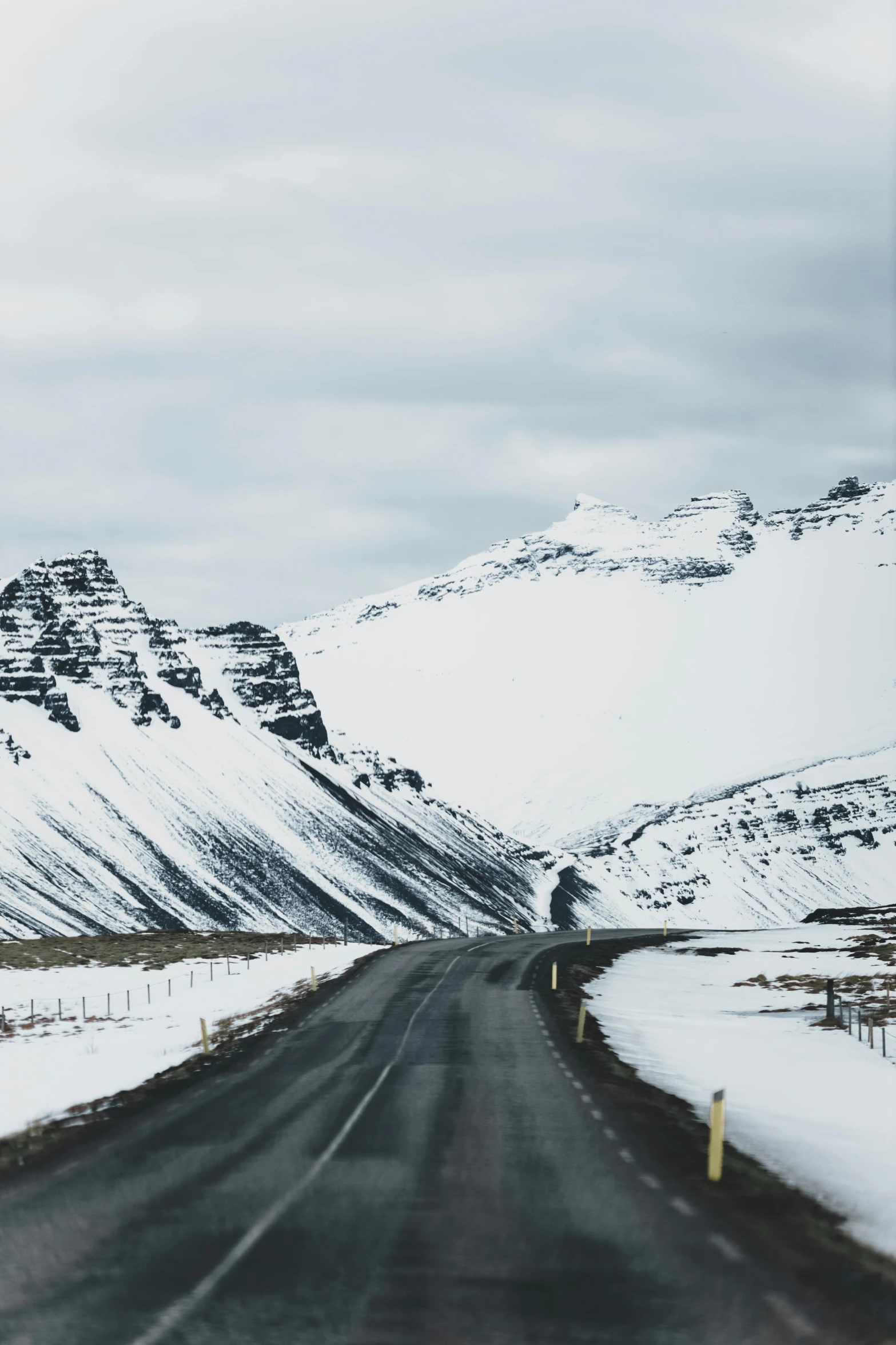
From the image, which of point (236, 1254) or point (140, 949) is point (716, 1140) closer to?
point (236, 1254)

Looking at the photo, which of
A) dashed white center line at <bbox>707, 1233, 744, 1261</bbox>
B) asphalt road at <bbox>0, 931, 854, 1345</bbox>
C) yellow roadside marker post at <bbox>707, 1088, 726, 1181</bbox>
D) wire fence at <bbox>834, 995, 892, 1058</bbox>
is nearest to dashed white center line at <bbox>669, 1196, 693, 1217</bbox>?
asphalt road at <bbox>0, 931, 854, 1345</bbox>

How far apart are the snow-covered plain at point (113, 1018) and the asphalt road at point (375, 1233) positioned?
415 cm

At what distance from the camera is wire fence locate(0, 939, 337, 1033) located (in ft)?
157

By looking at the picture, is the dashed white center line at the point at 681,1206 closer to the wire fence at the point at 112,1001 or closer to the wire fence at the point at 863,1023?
the wire fence at the point at 863,1023

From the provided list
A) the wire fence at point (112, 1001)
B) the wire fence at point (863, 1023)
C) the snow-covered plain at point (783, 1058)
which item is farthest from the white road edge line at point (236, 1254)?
the wire fence at point (112, 1001)

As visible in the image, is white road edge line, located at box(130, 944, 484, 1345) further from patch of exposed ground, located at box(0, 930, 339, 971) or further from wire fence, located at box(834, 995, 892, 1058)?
patch of exposed ground, located at box(0, 930, 339, 971)

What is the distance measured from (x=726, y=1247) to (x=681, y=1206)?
2038 mm

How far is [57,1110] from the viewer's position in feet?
82.8

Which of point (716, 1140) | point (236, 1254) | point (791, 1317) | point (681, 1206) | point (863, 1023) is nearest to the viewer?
point (791, 1317)

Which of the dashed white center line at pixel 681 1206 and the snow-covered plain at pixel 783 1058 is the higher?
the dashed white center line at pixel 681 1206

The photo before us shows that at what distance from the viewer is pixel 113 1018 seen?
47.7m

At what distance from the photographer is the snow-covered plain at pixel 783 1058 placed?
19.8 meters

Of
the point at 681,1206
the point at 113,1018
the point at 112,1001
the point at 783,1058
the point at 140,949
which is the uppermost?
the point at 681,1206

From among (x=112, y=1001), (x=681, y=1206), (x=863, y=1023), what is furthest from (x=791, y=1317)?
(x=112, y=1001)
